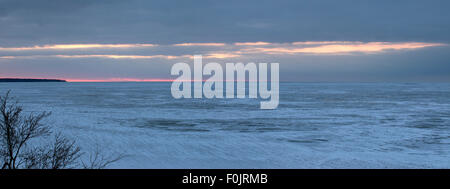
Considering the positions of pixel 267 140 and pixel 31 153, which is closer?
pixel 31 153

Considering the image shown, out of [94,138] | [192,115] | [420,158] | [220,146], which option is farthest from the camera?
[192,115]

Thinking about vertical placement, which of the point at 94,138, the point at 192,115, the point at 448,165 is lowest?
the point at 448,165

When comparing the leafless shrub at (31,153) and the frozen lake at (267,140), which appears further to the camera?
the frozen lake at (267,140)

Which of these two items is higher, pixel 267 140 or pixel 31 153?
pixel 267 140

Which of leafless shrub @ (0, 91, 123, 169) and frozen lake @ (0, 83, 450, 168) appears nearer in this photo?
leafless shrub @ (0, 91, 123, 169)
